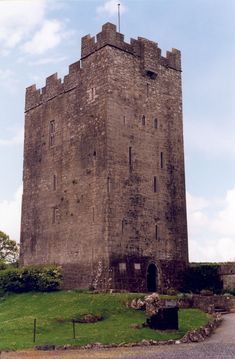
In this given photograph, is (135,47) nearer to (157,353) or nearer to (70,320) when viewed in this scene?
(70,320)

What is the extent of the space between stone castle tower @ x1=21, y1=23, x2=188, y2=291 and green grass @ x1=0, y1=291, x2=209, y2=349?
3456mm

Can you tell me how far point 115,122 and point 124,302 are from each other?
489 inches

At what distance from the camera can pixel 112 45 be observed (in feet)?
120

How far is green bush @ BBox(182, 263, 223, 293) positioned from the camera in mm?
36594

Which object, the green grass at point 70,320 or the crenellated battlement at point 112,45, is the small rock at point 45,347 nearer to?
the green grass at point 70,320

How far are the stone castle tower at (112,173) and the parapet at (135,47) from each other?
0.27 ft

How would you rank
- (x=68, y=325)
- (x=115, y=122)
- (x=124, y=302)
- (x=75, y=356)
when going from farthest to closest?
(x=115, y=122) → (x=124, y=302) → (x=68, y=325) → (x=75, y=356)

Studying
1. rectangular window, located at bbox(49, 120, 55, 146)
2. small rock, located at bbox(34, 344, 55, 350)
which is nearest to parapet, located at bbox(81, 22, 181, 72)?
rectangular window, located at bbox(49, 120, 55, 146)

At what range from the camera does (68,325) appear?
24797mm

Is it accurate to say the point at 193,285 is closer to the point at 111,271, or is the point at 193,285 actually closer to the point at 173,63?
the point at 111,271

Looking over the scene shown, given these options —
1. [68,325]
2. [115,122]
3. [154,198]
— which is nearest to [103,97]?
[115,122]

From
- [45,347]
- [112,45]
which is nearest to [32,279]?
[45,347]

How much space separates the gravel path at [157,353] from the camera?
1820 cm

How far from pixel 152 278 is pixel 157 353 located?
16.9m
